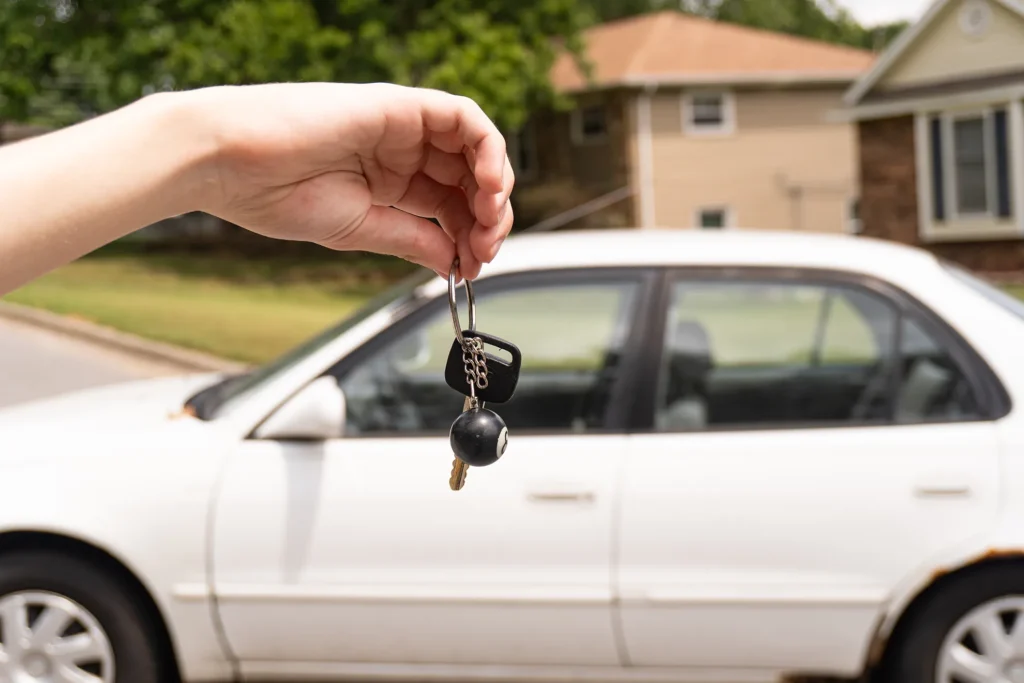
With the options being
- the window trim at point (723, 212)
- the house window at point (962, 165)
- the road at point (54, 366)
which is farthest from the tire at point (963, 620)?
the window trim at point (723, 212)

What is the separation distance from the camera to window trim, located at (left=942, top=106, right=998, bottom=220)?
20672 millimetres

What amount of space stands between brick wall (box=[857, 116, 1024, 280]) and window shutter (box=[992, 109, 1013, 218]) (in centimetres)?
91

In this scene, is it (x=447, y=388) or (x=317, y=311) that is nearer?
(x=447, y=388)

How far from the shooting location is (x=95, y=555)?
376 centimetres

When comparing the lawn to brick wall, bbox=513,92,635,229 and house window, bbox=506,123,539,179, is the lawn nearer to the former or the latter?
brick wall, bbox=513,92,635,229

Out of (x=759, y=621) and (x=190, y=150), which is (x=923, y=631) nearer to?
(x=759, y=621)

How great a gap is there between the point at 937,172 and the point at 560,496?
19288 millimetres

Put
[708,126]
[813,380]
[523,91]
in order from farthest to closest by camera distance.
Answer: [708,126] → [523,91] → [813,380]

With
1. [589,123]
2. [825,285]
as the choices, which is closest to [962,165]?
[589,123]

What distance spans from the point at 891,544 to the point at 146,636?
7.13 feet

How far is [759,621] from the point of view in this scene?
363 cm

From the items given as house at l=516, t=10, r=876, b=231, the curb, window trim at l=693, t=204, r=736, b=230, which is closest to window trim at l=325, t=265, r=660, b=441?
the curb

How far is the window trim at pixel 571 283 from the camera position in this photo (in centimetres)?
381

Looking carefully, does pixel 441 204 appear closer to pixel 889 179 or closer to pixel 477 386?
pixel 477 386
